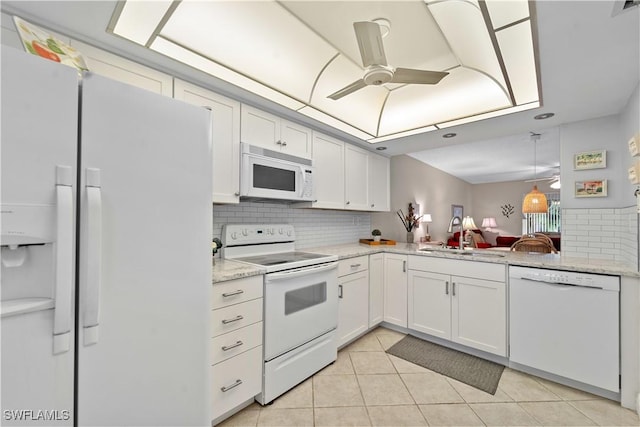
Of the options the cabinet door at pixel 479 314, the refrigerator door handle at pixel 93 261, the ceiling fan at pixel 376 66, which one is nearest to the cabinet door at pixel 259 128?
the ceiling fan at pixel 376 66

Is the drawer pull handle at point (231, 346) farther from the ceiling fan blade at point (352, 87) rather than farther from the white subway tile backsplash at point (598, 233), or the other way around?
the white subway tile backsplash at point (598, 233)

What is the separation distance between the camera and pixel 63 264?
87cm

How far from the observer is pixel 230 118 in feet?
6.85

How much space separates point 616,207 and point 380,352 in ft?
7.96

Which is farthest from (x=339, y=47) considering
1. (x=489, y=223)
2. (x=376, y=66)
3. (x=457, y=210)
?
(x=489, y=223)

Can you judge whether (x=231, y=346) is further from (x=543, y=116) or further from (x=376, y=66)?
(x=543, y=116)

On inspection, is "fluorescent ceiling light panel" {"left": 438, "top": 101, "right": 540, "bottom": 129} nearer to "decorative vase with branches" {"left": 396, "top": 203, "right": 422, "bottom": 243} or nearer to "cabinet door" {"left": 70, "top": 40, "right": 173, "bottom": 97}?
"decorative vase with branches" {"left": 396, "top": 203, "right": 422, "bottom": 243}

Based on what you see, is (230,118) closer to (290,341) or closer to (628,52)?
(290,341)

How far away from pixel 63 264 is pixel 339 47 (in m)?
2.05

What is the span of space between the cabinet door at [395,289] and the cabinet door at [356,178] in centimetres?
71

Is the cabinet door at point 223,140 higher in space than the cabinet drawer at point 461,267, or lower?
higher

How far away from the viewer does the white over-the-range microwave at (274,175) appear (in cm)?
214

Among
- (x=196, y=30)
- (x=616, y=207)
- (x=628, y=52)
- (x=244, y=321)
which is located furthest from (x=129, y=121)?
(x=616, y=207)

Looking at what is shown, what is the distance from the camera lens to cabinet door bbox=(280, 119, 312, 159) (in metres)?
2.49
